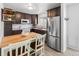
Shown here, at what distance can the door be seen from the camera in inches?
57.7

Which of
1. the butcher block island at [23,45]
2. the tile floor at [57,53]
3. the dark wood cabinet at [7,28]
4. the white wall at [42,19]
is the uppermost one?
the white wall at [42,19]

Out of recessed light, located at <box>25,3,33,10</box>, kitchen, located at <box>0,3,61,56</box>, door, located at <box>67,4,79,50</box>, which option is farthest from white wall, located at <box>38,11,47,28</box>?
door, located at <box>67,4,79,50</box>

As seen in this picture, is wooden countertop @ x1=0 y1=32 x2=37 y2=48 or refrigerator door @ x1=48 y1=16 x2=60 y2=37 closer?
wooden countertop @ x1=0 y1=32 x2=37 y2=48

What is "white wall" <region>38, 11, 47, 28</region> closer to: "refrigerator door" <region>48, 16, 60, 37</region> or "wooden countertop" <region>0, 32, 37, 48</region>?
"refrigerator door" <region>48, 16, 60, 37</region>

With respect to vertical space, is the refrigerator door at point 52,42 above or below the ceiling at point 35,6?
below

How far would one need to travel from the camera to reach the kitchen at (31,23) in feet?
4.72

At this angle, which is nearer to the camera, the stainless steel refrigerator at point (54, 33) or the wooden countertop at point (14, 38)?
the wooden countertop at point (14, 38)

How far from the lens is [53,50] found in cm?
154

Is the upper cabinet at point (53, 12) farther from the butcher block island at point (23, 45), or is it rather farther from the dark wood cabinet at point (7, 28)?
the dark wood cabinet at point (7, 28)

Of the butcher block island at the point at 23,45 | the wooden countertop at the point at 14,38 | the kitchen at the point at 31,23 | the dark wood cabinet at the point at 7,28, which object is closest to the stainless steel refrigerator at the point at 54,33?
the kitchen at the point at 31,23

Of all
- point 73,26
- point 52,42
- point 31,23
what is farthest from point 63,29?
point 31,23

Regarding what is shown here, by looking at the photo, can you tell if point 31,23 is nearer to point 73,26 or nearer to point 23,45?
point 23,45

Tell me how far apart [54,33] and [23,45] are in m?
0.52

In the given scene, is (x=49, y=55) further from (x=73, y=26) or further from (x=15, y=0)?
(x=15, y=0)
